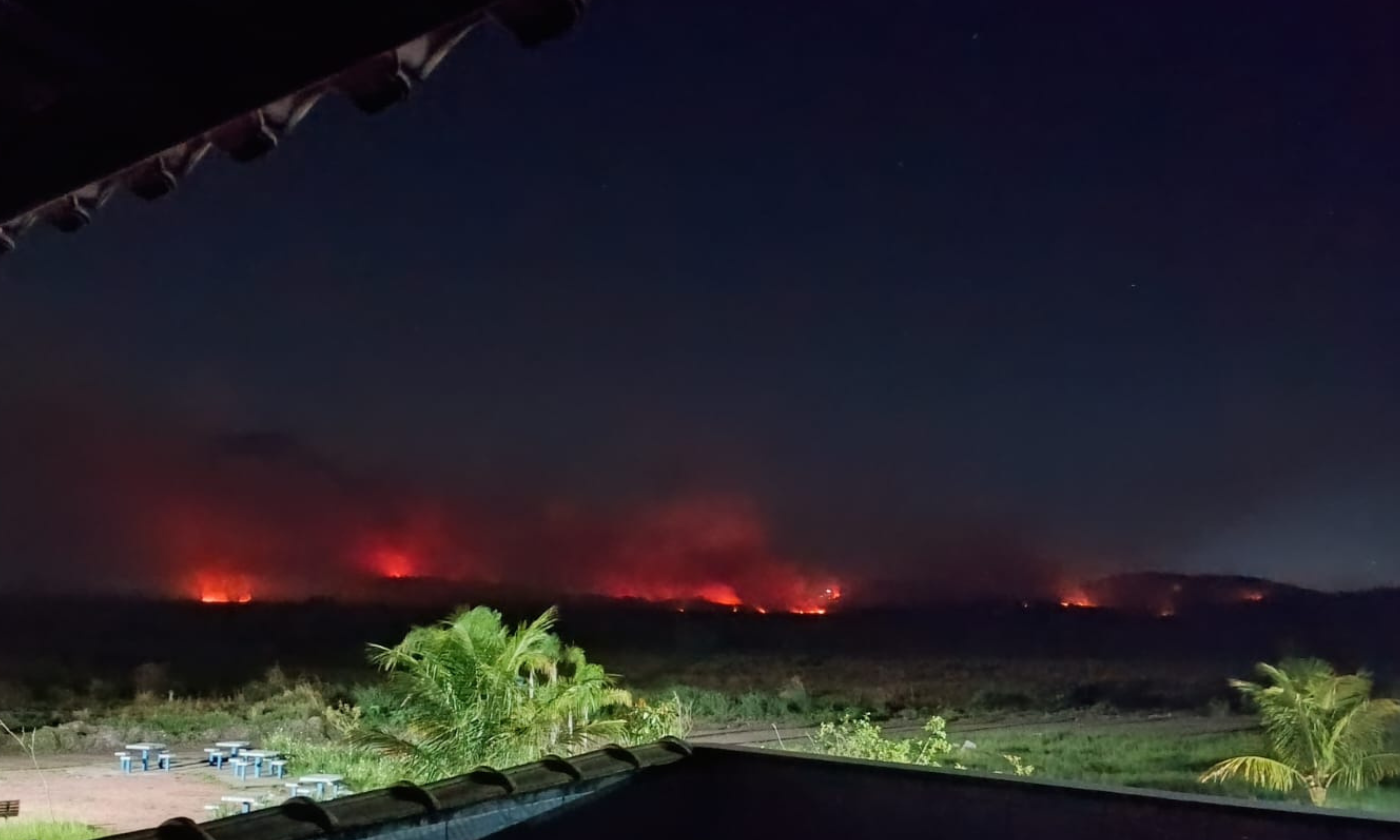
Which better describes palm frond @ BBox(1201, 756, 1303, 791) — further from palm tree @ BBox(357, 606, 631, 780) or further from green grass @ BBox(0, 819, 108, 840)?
green grass @ BBox(0, 819, 108, 840)

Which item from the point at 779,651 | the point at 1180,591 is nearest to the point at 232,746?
the point at 779,651

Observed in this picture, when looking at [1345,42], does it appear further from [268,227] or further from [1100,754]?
[268,227]

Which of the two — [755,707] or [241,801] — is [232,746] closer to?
[241,801]

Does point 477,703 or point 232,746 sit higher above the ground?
point 477,703

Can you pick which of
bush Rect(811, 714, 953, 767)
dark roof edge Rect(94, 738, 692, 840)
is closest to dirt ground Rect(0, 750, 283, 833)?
dark roof edge Rect(94, 738, 692, 840)

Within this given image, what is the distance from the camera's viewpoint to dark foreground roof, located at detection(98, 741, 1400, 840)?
2172 millimetres

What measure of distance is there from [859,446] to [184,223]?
16.3 feet

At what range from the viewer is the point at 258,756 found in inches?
236

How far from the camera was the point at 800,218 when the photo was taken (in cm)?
723

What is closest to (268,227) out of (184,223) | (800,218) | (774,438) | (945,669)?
(184,223)

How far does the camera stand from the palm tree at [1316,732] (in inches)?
225

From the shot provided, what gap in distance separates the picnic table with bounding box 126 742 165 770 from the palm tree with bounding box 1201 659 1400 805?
587 cm

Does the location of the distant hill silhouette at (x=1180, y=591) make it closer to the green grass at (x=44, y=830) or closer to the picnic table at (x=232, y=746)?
the picnic table at (x=232, y=746)

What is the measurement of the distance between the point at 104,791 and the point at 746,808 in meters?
3.74
